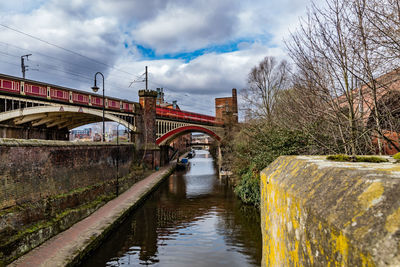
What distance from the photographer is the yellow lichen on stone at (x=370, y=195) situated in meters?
1.23

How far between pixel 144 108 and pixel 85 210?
54.6 ft

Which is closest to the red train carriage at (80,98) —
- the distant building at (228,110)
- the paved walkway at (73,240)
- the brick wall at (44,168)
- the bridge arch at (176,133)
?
the brick wall at (44,168)

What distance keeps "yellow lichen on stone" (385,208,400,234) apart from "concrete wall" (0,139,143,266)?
8.46 metres

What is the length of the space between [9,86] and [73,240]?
37.5 feet

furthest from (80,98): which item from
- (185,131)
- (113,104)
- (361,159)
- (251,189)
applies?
(361,159)

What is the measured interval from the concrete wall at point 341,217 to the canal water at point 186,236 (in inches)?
278

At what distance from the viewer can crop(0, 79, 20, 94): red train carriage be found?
14988 millimetres

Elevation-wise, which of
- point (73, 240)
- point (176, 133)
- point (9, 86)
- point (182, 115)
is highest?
point (182, 115)

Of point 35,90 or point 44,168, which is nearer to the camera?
point 44,168

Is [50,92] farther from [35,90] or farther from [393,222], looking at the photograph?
[393,222]

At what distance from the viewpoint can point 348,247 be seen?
1.19 meters

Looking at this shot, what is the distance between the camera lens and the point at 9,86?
50.3 ft

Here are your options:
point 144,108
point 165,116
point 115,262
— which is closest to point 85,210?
point 115,262

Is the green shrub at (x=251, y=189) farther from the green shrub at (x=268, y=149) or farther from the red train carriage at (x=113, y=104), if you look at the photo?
the red train carriage at (x=113, y=104)
